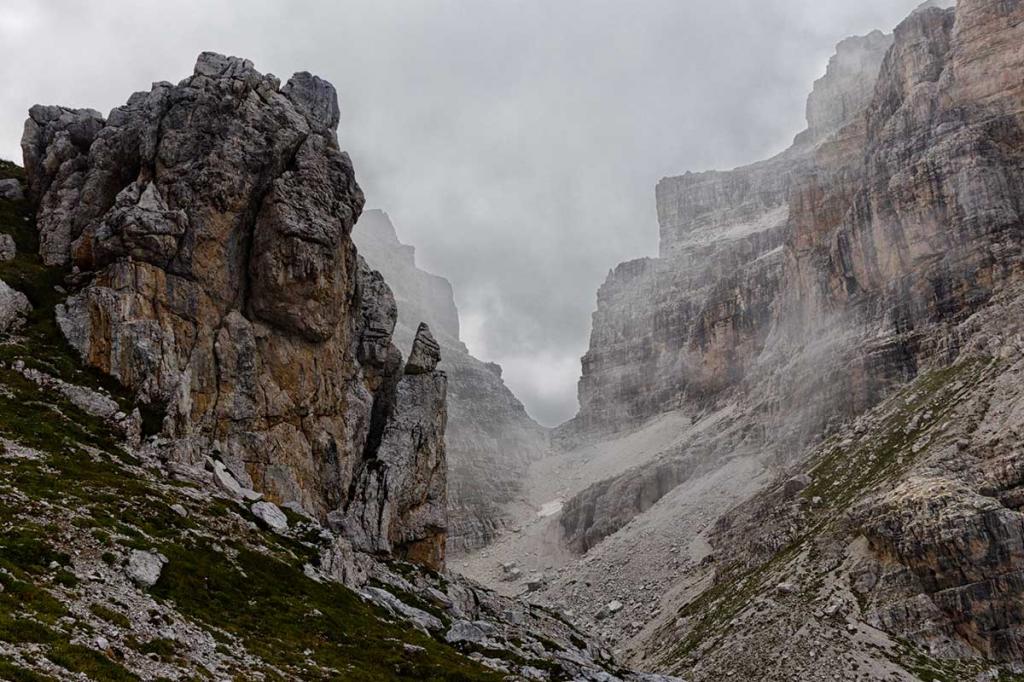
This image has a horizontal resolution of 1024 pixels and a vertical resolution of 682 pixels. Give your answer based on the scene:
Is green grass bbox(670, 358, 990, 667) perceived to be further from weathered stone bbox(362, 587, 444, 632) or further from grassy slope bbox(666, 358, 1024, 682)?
weathered stone bbox(362, 587, 444, 632)

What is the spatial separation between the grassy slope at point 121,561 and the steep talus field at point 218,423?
0.16m

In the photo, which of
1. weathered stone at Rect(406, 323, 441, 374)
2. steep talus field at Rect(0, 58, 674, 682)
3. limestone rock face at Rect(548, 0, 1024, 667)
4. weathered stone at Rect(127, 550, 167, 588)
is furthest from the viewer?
weathered stone at Rect(406, 323, 441, 374)

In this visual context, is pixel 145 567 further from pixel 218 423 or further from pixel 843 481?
pixel 843 481

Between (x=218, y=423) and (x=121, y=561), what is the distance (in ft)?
110

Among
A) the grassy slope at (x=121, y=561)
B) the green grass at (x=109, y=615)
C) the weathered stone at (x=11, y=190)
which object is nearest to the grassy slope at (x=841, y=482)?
the grassy slope at (x=121, y=561)

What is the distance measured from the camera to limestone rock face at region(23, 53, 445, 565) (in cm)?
6388

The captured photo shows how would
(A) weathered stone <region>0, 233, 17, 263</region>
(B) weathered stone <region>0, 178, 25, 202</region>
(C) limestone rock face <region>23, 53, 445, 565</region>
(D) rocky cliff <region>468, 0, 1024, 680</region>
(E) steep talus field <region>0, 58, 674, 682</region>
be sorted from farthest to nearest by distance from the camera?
(D) rocky cliff <region>468, 0, 1024, 680</region>
(B) weathered stone <region>0, 178, 25, 202</region>
(A) weathered stone <region>0, 233, 17, 263</region>
(C) limestone rock face <region>23, 53, 445, 565</region>
(E) steep talus field <region>0, 58, 674, 682</region>

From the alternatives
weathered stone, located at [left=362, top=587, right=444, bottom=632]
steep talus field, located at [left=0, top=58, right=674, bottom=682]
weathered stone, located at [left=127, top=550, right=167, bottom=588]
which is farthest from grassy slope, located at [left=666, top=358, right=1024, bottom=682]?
weathered stone, located at [left=127, top=550, right=167, bottom=588]

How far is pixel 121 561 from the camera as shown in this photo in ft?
111

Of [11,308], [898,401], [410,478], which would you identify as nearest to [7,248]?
[11,308]

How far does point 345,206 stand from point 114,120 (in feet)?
82.5

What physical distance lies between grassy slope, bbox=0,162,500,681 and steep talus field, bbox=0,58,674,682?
0.16m

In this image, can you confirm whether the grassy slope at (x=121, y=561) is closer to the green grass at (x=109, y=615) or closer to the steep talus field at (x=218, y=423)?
the green grass at (x=109, y=615)

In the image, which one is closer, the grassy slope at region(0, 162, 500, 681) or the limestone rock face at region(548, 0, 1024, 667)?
the grassy slope at region(0, 162, 500, 681)
